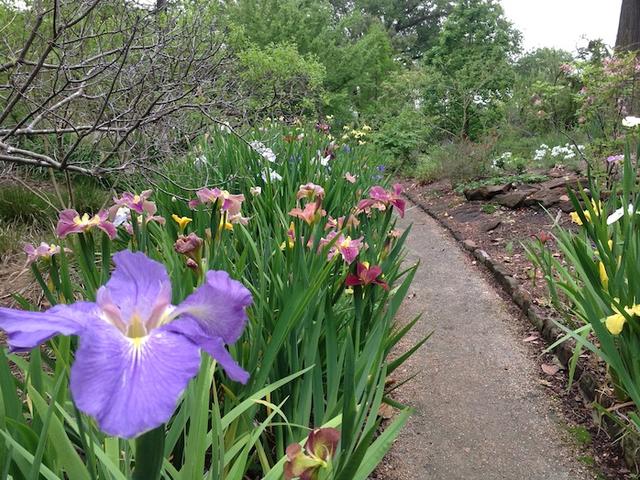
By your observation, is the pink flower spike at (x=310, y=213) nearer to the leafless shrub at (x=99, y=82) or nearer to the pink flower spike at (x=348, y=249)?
the pink flower spike at (x=348, y=249)

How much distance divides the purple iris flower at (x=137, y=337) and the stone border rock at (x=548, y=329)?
1.94 meters

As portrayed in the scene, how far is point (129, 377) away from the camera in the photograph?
1.55 feet

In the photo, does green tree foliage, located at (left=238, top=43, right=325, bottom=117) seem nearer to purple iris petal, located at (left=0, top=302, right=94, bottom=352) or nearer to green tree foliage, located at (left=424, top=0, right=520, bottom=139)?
green tree foliage, located at (left=424, top=0, right=520, bottom=139)

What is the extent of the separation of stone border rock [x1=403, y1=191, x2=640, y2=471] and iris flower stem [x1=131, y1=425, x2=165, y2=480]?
195 centimetres

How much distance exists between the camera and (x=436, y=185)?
29.8 feet

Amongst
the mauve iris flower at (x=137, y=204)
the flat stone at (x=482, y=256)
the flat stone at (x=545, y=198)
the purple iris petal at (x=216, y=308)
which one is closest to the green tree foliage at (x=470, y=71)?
the flat stone at (x=545, y=198)

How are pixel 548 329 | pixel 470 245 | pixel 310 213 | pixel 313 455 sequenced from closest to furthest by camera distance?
pixel 313 455, pixel 310 213, pixel 548 329, pixel 470 245

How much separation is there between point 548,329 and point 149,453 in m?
2.91

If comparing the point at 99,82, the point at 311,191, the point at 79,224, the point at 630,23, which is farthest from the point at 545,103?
the point at 79,224

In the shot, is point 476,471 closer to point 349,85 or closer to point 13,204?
point 13,204

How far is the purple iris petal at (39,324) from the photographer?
499 millimetres

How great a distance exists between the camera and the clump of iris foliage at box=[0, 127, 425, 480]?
0.51 metres

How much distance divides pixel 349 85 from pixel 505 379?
13.4 meters

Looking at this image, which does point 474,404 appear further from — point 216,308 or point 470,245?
point 470,245
